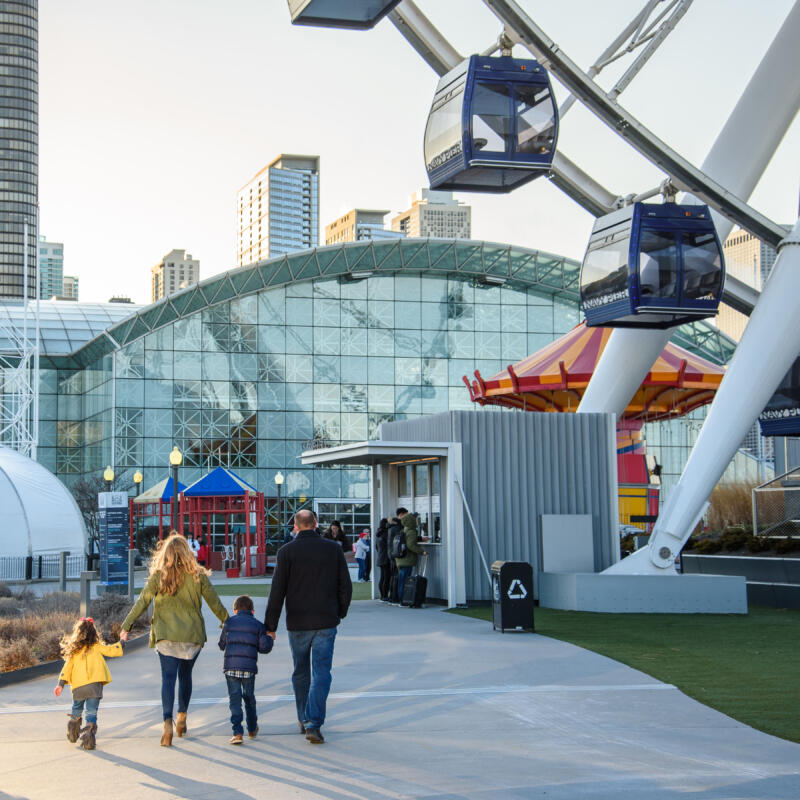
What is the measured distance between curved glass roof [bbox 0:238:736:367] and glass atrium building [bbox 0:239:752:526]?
0.22 ft

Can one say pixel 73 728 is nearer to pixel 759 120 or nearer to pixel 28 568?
pixel 759 120

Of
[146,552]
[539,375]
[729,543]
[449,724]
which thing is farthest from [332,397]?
[449,724]

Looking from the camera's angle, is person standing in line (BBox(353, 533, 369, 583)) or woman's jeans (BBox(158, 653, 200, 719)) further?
person standing in line (BBox(353, 533, 369, 583))

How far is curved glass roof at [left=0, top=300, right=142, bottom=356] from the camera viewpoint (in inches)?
2501

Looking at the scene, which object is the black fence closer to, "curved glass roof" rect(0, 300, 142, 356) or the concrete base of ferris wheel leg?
the concrete base of ferris wheel leg

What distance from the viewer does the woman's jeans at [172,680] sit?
9125 millimetres

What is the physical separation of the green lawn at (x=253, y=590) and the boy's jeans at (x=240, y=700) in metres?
16.5

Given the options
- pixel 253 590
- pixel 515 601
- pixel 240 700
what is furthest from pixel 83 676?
pixel 253 590

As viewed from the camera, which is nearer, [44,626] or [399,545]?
[44,626]

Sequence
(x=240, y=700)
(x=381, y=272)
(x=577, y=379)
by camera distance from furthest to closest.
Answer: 1. (x=381, y=272)
2. (x=577, y=379)
3. (x=240, y=700)

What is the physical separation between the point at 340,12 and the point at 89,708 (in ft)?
24.6

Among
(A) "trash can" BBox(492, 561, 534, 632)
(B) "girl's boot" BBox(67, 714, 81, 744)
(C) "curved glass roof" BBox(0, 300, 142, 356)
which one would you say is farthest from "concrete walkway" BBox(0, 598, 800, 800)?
(C) "curved glass roof" BBox(0, 300, 142, 356)

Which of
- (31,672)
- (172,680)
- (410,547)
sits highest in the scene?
(410,547)

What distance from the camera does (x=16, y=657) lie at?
13.5 meters
